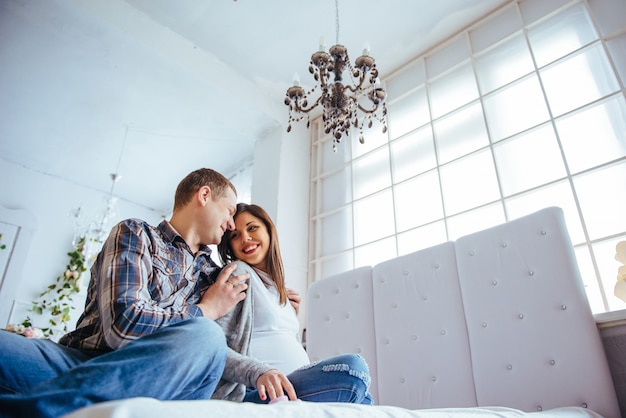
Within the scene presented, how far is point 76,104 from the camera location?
3688 mm

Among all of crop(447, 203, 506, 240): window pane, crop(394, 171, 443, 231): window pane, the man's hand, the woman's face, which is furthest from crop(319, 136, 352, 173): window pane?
the man's hand

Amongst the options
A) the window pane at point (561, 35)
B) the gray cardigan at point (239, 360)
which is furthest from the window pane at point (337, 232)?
the gray cardigan at point (239, 360)

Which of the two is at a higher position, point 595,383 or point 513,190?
point 513,190

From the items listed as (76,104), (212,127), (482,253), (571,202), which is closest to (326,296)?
(482,253)

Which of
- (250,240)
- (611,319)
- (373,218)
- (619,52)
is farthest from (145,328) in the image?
(619,52)

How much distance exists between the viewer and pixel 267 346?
1.31 meters

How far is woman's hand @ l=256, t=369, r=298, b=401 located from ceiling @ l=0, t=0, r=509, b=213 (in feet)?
8.66

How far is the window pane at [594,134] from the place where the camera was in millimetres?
2232

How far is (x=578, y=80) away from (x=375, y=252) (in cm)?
161

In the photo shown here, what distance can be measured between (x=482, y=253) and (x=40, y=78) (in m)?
3.47

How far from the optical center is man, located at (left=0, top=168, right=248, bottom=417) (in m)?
0.62

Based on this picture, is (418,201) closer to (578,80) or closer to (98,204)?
(578,80)

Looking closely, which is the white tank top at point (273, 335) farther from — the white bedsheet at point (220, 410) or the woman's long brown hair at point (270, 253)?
the white bedsheet at point (220, 410)

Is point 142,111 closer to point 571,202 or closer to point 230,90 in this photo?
point 230,90
